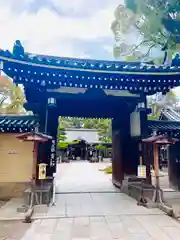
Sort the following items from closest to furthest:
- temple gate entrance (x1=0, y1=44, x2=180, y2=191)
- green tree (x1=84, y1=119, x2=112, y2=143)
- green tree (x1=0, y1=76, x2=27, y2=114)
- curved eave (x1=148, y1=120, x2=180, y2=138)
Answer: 1. temple gate entrance (x1=0, y1=44, x2=180, y2=191)
2. curved eave (x1=148, y1=120, x2=180, y2=138)
3. green tree (x1=0, y1=76, x2=27, y2=114)
4. green tree (x1=84, y1=119, x2=112, y2=143)

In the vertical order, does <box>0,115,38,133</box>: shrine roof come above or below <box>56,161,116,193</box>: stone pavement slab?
above

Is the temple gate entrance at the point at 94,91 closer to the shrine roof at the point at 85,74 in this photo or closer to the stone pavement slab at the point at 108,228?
the shrine roof at the point at 85,74

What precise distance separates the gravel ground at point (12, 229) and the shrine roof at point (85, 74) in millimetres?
3613

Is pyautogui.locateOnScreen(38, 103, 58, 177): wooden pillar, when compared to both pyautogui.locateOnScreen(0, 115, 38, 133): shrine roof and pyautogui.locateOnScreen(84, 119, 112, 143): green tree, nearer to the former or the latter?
pyautogui.locateOnScreen(0, 115, 38, 133): shrine roof

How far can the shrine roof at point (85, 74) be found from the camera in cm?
578

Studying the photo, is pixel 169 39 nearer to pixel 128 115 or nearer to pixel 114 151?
pixel 128 115

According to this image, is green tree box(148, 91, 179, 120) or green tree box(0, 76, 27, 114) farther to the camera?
green tree box(148, 91, 179, 120)

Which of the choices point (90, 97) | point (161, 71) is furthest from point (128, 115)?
point (161, 71)

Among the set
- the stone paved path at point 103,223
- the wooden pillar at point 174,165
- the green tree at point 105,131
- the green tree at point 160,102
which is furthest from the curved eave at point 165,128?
the green tree at point 105,131

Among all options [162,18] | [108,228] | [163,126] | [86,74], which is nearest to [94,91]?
[86,74]

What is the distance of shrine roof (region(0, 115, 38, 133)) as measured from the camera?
7125mm

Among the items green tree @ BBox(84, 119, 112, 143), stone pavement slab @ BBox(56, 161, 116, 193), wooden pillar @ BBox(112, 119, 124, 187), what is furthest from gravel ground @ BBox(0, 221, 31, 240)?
green tree @ BBox(84, 119, 112, 143)

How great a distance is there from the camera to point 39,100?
24.5ft

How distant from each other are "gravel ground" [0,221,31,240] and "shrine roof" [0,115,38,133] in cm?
316
